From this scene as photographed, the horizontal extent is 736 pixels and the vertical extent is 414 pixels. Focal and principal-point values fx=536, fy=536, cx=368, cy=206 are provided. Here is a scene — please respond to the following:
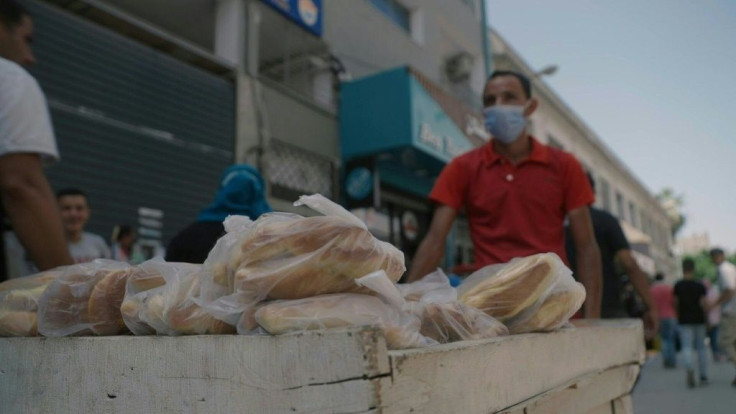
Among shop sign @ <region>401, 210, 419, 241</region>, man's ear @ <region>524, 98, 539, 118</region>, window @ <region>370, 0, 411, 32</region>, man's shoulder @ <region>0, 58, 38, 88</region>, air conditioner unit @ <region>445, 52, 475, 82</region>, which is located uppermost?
window @ <region>370, 0, 411, 32</region>

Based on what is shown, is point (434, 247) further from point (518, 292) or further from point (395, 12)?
point (395, 12)

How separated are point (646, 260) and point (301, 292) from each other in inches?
910

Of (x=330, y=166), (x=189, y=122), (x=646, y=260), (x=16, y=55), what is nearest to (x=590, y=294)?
(x=16, y=55)

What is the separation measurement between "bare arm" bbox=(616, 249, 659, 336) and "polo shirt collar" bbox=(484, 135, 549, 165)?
1468mm

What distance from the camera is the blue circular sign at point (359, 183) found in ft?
32.9

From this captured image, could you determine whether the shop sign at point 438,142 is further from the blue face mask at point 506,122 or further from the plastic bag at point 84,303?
the plastic bag at point 84,303

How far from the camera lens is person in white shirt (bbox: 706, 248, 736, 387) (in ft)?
23.2

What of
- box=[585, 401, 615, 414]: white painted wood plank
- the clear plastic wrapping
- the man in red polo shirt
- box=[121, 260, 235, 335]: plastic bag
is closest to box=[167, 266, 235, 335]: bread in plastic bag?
box=[121, 260, 235, 335]: plastic bag

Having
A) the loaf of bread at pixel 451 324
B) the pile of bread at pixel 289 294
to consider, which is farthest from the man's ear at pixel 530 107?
the loaf of bread at pixel 451 324

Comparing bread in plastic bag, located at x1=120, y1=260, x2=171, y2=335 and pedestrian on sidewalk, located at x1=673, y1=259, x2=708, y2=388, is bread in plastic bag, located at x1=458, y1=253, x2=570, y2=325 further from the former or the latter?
pedestrian on sidewalk, located at x1=673, y1=259, x2=708, y2=388

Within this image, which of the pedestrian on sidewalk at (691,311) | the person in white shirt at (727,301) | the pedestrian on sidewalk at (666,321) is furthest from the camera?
the pedestrian on sidewalk at (666,321)

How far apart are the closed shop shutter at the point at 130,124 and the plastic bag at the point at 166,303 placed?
5587 mm

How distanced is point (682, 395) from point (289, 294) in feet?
22.9

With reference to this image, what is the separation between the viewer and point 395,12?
13.3 metres
